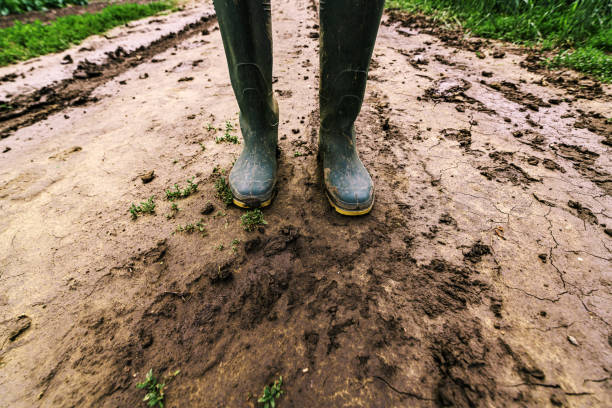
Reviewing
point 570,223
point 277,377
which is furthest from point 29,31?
point 570,223

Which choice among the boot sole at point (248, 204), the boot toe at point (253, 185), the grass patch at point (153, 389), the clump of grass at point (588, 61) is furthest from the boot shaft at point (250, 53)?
the clump of grass at point (588, 61)

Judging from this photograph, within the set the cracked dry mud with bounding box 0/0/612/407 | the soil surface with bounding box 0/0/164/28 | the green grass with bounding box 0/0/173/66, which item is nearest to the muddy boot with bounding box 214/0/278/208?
the cracked dry mud with bounding box 0/0/612/407

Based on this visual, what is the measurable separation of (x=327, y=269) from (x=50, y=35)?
4973mm

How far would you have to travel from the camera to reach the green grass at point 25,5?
500 centimetres

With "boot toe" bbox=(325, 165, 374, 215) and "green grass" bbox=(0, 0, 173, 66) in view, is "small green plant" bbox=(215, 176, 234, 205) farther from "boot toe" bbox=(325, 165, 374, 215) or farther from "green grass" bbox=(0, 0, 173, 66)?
"green grass" bbox=(0, 0, 173, 66)

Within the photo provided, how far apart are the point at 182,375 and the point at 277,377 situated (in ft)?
0.94

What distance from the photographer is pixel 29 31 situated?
12.1 ft

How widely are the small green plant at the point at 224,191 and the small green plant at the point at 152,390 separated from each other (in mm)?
746

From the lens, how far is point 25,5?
5.25m

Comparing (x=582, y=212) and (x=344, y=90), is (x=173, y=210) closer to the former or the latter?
(x=344, y=90)

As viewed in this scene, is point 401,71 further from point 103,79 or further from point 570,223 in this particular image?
point 103,79

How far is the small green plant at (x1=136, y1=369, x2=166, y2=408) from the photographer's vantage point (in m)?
0.75

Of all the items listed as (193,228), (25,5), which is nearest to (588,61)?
(193,228)

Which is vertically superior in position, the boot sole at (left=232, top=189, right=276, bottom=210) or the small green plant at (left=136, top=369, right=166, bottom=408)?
the boot sole at (left=232, top=189, right=276, bottom=210)
